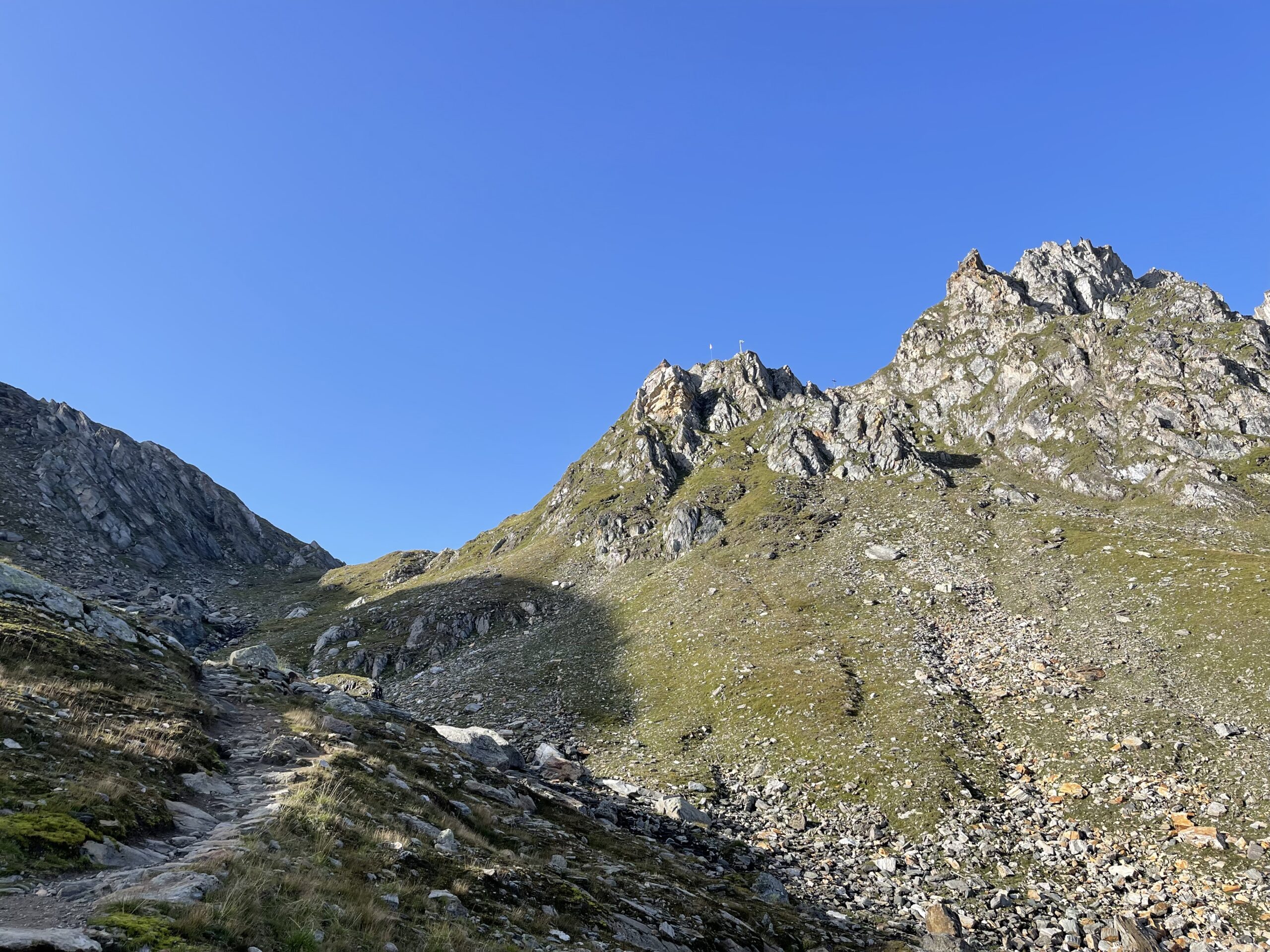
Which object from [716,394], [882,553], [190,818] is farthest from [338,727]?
[716,394]

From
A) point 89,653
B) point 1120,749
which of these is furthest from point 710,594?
point 89,653

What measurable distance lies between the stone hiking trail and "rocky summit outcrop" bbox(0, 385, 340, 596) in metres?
103

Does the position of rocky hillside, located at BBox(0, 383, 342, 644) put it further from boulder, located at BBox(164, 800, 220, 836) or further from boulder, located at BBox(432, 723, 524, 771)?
boulder, located at BBox(164, 800, 220, 836)

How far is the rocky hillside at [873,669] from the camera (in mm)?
21125

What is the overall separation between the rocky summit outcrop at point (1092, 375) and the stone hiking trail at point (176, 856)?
301 ft

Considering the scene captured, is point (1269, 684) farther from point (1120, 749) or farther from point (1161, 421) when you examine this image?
point (1161, 421)

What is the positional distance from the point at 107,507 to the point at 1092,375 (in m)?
181

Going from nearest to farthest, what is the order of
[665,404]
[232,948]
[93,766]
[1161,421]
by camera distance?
[232,948]
[93,766]
[1161,421]
[665,404]

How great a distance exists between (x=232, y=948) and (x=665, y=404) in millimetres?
128178

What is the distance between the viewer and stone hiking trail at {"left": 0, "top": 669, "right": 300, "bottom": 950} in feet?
22.9

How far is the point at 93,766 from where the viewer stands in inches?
508

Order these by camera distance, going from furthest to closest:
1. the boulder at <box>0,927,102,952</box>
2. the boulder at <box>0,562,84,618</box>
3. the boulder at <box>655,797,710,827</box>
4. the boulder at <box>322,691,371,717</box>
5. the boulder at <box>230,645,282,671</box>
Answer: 1. the boulder at <box>230,645,282,671</box>
2. the boulder at <box>655,797,710,827</box>
3. the boulder at <box>322,691,371,717</box>
4. the boulder at <box>0,562,84,618</box>
5. the boulder at <box>0,927,102,952</box>

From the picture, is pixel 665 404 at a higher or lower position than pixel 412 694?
higher

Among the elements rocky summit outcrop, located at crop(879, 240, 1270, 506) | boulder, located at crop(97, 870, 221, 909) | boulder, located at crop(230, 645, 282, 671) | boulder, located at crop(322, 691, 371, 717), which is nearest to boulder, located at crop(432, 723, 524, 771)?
boulder, located at crop(322, 691, 371, 717)
